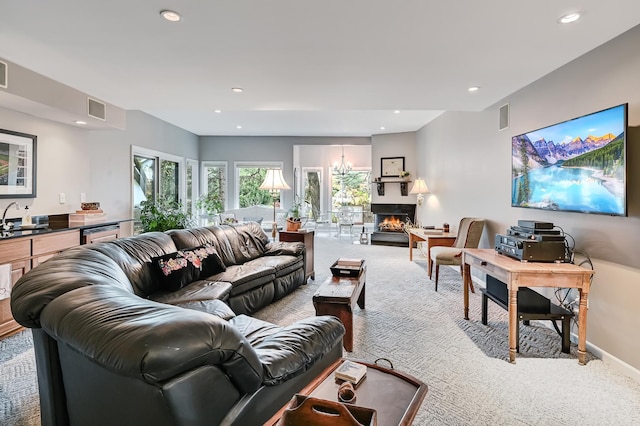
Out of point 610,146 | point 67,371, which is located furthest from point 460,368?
point 67,371

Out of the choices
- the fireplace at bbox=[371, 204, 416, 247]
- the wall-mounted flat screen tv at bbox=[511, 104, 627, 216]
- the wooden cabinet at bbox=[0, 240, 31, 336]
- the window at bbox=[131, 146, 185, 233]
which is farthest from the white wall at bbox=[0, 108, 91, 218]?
the fireplace at bbox=[371, 204, 416, 247]

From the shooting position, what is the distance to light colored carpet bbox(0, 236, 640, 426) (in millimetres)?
1930

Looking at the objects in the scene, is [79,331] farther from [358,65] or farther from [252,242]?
[252,242]

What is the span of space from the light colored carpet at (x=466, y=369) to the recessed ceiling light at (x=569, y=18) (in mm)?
2397

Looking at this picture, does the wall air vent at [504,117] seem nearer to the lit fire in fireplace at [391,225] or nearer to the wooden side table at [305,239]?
the wooden side table at [305,239]

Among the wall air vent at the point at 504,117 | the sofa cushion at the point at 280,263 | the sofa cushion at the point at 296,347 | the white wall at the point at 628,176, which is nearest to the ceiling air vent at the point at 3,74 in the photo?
the sofa cushion at the point at 280,263

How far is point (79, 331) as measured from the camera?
1.05 meters

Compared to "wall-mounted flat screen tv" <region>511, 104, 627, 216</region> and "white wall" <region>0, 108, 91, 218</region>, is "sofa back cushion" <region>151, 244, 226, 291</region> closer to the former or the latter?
"white wall" <region>0, 108, 91, 218</region>

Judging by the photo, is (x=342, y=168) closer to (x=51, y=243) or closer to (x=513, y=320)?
(x=51, y=243)

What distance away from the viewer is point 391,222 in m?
8.31

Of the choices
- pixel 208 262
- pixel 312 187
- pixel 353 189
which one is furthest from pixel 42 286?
pixel 353 189

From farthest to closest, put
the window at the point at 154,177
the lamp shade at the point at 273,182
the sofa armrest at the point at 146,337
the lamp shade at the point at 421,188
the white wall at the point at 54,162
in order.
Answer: the lamp shade at the point at 421,188 < the window at the point at 154,177 < the lamp shade at the point at 273,182 < the white wall at the point at 54,162 < the sofa armrest at the point at 146,337

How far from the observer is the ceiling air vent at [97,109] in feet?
13.0

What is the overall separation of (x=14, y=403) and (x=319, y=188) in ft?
26.1
